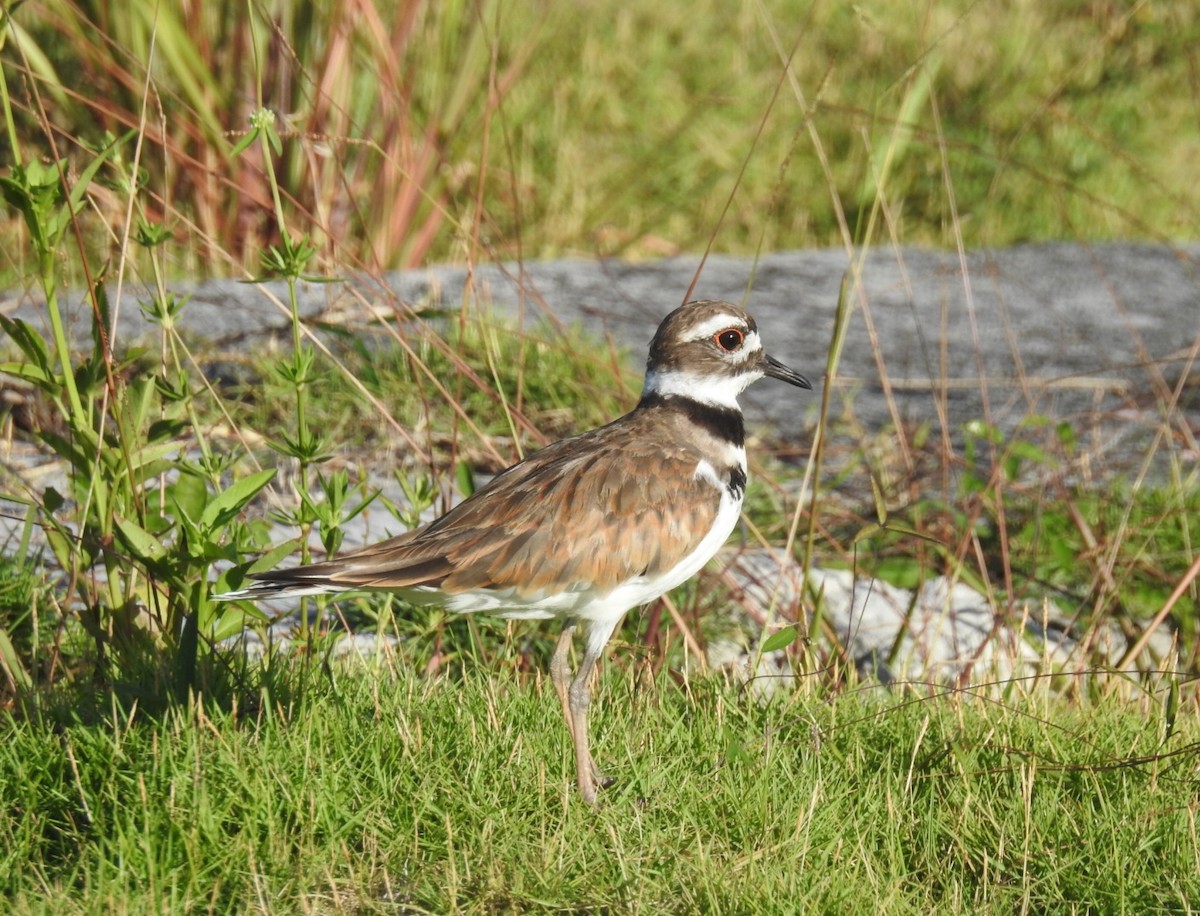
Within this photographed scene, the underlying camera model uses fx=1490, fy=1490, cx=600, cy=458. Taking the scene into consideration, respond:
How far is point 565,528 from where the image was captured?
407cm

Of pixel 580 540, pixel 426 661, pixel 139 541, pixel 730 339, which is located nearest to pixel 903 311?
pixel 730 339

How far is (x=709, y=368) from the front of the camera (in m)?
4.57

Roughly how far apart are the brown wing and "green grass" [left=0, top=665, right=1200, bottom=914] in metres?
0.39

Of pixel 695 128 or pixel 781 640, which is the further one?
pixel 695 128

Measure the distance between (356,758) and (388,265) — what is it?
4928 mm

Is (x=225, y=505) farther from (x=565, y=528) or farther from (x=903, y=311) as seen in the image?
(x=903, y=311)

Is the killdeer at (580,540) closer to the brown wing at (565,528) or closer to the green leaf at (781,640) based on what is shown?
the brown wing at (565,528)

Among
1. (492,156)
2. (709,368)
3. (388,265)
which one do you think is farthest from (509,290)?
(709,368)

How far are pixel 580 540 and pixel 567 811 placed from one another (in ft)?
2.55

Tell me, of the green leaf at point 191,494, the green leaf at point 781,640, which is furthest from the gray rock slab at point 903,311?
the green leaf at point 781,640

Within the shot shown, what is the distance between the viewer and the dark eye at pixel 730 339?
4.57m

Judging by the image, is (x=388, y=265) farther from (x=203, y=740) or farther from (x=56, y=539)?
(x=203, y=740)

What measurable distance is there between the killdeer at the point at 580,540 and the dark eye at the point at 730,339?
0.13 ft

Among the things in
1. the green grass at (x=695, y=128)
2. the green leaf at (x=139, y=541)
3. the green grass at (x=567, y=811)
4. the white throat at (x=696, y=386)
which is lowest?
the green grass at (x=567, y=811)
